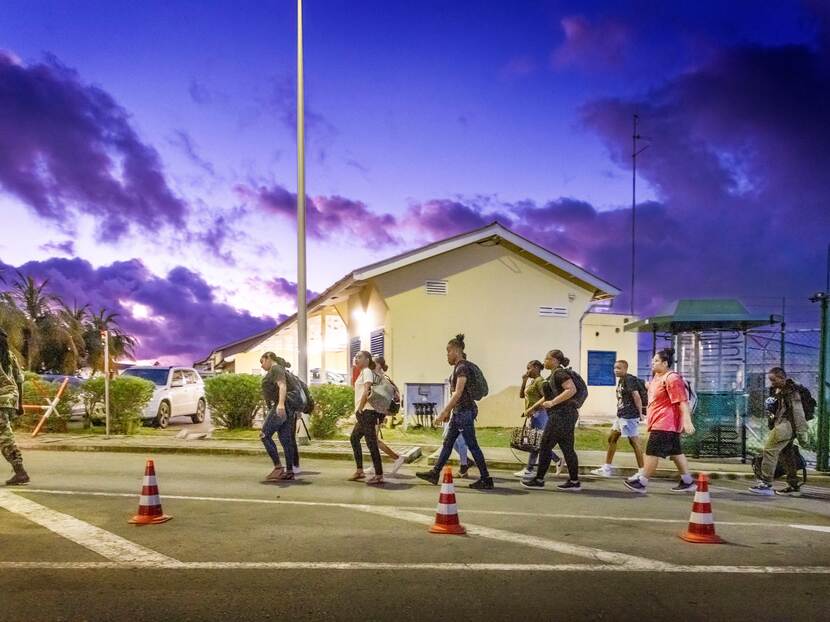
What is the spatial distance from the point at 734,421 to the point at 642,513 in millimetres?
6633

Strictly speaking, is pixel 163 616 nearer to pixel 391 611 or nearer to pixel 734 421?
pixel 391 611

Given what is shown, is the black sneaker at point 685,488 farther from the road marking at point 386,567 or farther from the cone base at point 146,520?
the cone base at point 146,520

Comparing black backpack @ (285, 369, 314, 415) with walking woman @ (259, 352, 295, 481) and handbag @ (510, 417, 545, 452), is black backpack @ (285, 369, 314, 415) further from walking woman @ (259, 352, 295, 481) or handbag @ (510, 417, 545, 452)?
handbag @ (510, 417, 545, 452)

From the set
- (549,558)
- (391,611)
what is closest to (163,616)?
(391,611)

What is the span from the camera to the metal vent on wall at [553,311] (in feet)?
64.1

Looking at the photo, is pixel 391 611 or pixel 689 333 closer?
pixel 391 611

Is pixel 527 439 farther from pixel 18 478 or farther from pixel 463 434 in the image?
pixel 18 478

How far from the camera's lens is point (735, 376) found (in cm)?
1408

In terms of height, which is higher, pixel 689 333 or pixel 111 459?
pixel 689 333

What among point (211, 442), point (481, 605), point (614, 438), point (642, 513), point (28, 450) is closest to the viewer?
point (481, 605)

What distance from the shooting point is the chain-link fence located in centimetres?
1250

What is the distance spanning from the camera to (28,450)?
12.6 meters

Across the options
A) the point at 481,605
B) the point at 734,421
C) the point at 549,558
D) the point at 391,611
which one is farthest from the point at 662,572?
the point at 734,421

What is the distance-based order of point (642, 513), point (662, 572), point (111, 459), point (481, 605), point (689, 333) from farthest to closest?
point (689, 333)
point (111, 459)
point (642, 513)
point (662, 572)
point (481, 605)
